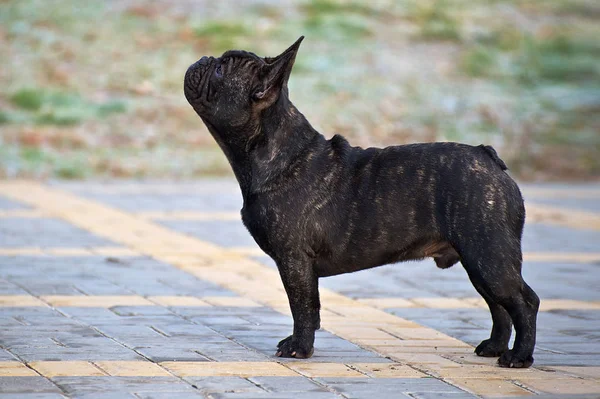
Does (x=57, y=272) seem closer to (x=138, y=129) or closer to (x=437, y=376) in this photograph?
(x=437, y=376)

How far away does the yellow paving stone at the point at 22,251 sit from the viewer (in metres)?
9.98

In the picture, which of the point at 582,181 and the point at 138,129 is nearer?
the point at 582,181

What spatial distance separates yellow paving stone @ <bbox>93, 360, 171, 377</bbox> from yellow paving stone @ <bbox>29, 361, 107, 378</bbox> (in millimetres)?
55

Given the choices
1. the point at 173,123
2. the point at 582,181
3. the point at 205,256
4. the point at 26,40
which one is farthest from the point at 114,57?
the point at 205,256

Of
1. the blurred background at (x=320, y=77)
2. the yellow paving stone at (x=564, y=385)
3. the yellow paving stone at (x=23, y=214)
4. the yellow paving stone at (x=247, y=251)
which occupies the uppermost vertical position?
the blurred background at (x=320, y=77)

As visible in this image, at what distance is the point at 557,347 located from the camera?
6.76 meters

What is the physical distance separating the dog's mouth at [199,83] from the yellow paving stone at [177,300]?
1998 millimetres

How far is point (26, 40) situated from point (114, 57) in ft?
6.39

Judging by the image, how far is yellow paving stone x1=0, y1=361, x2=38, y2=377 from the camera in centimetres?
559

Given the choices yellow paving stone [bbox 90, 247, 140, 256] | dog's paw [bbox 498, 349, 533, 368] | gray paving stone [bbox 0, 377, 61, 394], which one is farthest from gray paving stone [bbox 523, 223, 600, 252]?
gray paving stone [bbox 0, 377, 61, 394]

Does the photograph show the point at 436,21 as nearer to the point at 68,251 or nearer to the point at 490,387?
the point at 68,251

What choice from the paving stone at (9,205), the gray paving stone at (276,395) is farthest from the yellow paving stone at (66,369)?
the paving stone at (9,205)

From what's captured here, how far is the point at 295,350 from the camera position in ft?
20.5

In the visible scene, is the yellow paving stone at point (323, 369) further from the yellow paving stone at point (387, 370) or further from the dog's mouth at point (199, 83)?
the dog's mouth at point (199, 83)
